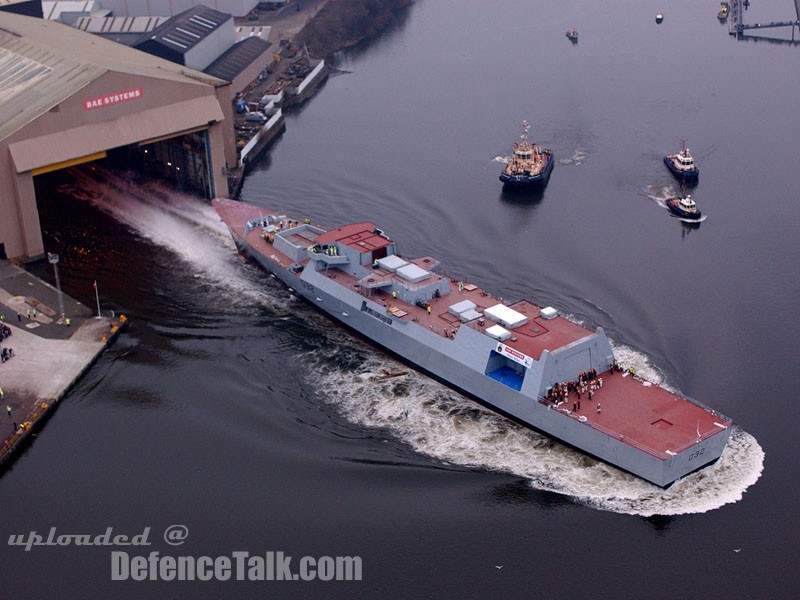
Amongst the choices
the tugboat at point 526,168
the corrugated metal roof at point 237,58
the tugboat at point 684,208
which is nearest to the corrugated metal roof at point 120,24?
the corrugated metal roof at point 237,58

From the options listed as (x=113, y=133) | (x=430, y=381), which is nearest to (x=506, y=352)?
(x=430, y=381)

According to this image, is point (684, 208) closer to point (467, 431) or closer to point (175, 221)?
point (467, 431)

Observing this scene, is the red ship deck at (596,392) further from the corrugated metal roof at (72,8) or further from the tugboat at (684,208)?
the corrugated metal roof at (72,8)

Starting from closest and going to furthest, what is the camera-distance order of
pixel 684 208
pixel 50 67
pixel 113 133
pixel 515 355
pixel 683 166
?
pixel 515 355
pixel 113 133
pixel 50 67
pixel 684 208
pixel 683 166

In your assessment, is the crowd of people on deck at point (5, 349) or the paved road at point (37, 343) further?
the crowd of people on deck at point (5, 349)

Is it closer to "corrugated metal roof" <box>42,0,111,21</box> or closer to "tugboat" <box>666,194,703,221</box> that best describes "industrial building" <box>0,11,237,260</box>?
"corrugated metal roof" <box>42,0,111,21</box>
